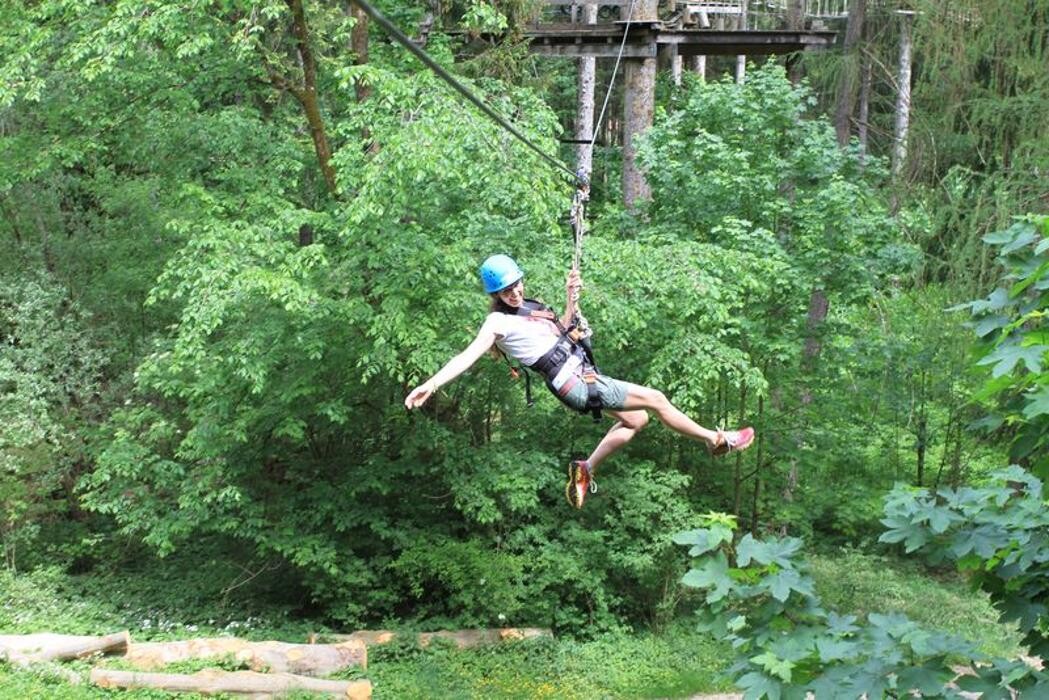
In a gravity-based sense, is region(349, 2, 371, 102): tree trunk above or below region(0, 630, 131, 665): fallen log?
above

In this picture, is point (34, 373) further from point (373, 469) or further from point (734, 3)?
point (734, 3)

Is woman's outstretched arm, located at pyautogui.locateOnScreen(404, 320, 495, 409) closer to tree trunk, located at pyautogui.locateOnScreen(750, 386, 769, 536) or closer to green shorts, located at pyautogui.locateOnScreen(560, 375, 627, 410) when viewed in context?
green shorts, located at pyautogui.locateOnScreen(560, 375, 627, 410)

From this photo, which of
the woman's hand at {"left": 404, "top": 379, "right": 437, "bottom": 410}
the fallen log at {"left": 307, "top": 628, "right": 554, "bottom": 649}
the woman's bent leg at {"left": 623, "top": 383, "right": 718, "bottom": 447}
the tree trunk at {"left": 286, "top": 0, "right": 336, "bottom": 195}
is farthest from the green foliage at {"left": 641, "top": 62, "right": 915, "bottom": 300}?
the woman's hand at {"left": 404, "top": 379, "right": 437, "bottom": 410}

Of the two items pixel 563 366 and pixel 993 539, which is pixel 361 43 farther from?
pixel 993 539

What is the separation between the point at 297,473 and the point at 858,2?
10.2m

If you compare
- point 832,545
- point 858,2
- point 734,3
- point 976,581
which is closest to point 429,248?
point 976,581

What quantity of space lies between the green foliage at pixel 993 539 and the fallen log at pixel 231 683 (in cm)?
682

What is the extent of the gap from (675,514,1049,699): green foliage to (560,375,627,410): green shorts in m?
2.65

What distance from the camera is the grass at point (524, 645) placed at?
10.5 m

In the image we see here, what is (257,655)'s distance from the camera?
1009cm

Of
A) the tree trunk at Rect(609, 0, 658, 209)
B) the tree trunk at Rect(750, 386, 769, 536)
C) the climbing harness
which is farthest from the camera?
the tree trunk at Rect(609, 0, 658, 209)

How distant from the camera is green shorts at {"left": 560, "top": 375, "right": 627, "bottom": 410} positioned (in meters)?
6.45

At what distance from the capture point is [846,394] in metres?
13.7

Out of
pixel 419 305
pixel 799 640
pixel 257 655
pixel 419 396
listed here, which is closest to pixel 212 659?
pixel 257 655
